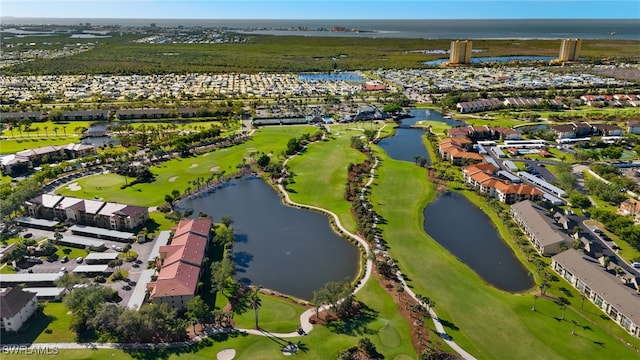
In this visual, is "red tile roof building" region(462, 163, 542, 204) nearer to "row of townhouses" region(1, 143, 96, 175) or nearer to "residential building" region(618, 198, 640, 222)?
"residential building" region(618, 198, 640, 222)

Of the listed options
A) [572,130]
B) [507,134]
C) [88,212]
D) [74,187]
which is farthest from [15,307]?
[572,130]

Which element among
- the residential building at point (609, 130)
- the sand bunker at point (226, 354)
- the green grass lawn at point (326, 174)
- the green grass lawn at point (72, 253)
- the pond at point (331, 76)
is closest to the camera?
the sand bunker at point (226, 354)

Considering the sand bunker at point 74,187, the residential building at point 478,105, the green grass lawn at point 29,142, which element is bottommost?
the sand bunker at point 74,187

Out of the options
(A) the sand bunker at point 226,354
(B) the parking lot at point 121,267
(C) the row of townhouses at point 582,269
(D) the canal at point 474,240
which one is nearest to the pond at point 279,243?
(A) the sand bunker at point 226,354

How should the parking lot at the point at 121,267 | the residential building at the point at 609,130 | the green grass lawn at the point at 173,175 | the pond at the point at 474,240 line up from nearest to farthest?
the parking lot at the point at 121,267 < the pond at the point at 474,240 < the green grass lawn at the point at 173,175 < the residential building at the point at 609,130

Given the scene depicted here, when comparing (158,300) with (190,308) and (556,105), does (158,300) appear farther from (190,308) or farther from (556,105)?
(556,105)

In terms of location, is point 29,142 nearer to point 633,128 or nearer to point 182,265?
point 182,265

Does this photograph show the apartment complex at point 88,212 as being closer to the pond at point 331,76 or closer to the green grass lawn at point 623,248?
the green grass lawn at point 623,248
